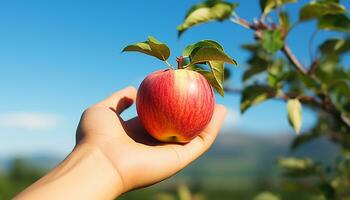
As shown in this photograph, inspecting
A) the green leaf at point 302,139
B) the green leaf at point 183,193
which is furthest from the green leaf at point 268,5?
the green leaf at point 183,193

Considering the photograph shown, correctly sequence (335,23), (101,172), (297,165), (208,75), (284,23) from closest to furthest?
(101,172), (208,75), (284,23), (335,23), (297,165)

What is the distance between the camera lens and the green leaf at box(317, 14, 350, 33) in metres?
2.30

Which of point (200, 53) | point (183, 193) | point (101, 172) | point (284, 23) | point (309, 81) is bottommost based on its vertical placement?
point (183, 193)

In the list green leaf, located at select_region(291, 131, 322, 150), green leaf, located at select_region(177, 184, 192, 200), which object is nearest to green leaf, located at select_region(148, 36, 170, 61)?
green leaf, located at select_region(291, 131, 322, 150)

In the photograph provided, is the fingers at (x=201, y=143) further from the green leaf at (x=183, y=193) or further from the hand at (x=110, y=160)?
the green leaf at (x=183, y=193)

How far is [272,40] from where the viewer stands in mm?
2064

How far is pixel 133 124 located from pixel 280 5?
810mm

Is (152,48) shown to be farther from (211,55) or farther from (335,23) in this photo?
(335,23)

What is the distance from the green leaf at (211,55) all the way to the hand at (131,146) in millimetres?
328

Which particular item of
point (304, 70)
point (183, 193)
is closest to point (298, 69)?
point (304, 70)

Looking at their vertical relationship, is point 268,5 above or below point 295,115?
above

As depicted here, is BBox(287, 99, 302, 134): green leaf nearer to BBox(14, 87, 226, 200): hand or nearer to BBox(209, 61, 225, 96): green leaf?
BBox(14, 87, 226, 200): hand

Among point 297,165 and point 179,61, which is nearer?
point 179,61

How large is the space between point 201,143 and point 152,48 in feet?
1.34
